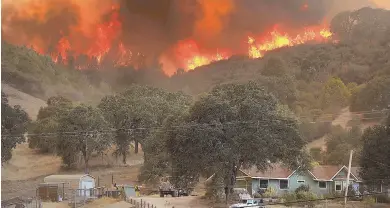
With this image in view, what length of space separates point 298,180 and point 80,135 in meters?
21.5

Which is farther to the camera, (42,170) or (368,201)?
(42,170)

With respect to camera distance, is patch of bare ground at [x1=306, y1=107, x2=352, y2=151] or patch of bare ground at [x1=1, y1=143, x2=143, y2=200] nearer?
patch of bare ground at [x1=1, y1=143, x2=143, y2=200]

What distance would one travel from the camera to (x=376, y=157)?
33.6 meters

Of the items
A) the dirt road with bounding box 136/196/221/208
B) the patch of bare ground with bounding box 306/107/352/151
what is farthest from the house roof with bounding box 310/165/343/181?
the patch of bare ground with bounding box 306/107/352/151

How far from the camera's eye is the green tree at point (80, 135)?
148 feet

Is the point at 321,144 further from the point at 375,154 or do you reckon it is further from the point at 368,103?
the point at 375,154

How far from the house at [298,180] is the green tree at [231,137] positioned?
5.48m

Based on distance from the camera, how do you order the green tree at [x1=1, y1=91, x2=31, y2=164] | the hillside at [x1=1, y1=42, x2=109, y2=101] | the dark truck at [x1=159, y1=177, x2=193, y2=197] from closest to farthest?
the dark truck at [x1=159, y1=177, x2=193, y2=197], the green tree at [x1=1, y1=91, x2=31, y2=164], the hillside at [x1=1, y1=42, x2=109, y2=101]

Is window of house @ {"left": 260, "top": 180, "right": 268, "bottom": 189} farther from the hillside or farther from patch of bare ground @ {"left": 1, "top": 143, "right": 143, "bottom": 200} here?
the hillside

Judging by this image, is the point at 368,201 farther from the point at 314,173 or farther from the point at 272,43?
the point at 272,43

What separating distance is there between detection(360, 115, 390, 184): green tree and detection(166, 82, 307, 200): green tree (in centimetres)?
498

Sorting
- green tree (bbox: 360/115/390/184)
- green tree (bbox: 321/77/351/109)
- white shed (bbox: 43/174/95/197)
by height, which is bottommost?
white shed (bbox: 43/174/95/197)

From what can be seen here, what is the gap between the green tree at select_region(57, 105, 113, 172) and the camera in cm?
4516

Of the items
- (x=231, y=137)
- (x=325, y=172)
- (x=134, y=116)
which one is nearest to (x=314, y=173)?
(x=325, y=172)
